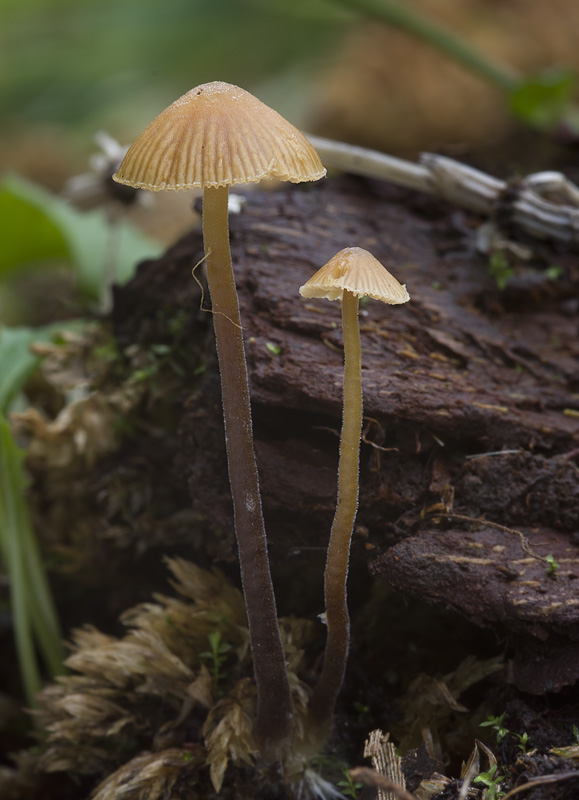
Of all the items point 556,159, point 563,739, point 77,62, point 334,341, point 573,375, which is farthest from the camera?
point 77,62

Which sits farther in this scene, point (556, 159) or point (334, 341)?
point (556, 159)

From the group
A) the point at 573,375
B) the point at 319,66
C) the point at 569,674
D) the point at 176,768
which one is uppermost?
the point at 319,66

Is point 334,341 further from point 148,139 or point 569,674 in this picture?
point 569,674

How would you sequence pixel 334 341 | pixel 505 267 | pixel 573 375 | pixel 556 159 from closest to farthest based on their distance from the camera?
1. pixel 334 341
2. pixel 573 375
3. pixel 505 267
4. pixel 556 159

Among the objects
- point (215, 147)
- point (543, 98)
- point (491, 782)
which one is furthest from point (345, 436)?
point (543, 98)

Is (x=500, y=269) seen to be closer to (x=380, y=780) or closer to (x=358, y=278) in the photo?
(x=358, y=278)

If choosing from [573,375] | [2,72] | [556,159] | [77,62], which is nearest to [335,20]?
[77,62]

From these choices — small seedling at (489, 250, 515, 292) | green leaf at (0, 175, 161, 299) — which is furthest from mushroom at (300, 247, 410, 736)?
green leaf at (0, 175, 161, 299)
